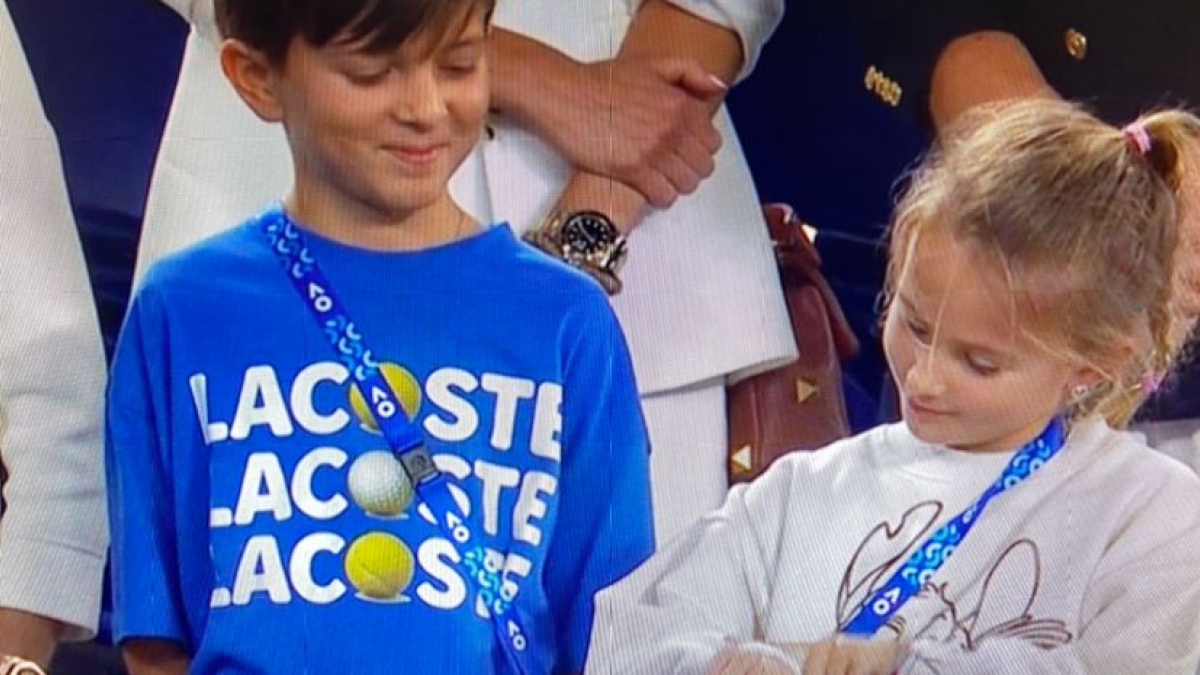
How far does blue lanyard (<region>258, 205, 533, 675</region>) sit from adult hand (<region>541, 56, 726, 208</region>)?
204 mm

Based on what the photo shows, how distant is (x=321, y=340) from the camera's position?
1538 millimetres

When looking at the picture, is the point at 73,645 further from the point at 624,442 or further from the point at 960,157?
the point at 960,157

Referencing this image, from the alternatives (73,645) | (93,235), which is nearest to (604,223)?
(93,235)

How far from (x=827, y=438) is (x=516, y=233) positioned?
0.27 meters

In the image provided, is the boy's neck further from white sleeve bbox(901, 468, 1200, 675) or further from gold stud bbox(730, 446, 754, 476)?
white sleeve bbox(901, 468, 1200, 675)

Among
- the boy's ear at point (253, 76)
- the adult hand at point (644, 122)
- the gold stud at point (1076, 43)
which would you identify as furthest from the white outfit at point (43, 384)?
the gold stud at point (1076, 43)

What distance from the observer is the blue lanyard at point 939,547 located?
59.6 inches

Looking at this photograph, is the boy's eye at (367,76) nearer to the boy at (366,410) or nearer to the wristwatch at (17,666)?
the boy at (366,410)

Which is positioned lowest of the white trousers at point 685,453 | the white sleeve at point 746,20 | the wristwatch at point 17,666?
the wristwatch at point 17,666

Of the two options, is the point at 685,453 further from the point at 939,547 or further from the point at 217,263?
the point at 217,263

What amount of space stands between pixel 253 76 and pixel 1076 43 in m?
0.62

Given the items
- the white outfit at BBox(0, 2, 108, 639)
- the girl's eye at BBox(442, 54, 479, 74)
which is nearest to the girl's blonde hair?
the girl's eye at BBox(442, 54, 479, 74)

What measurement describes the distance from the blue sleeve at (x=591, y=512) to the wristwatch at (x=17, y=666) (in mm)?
377

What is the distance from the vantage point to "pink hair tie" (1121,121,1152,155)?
5.01 ft
